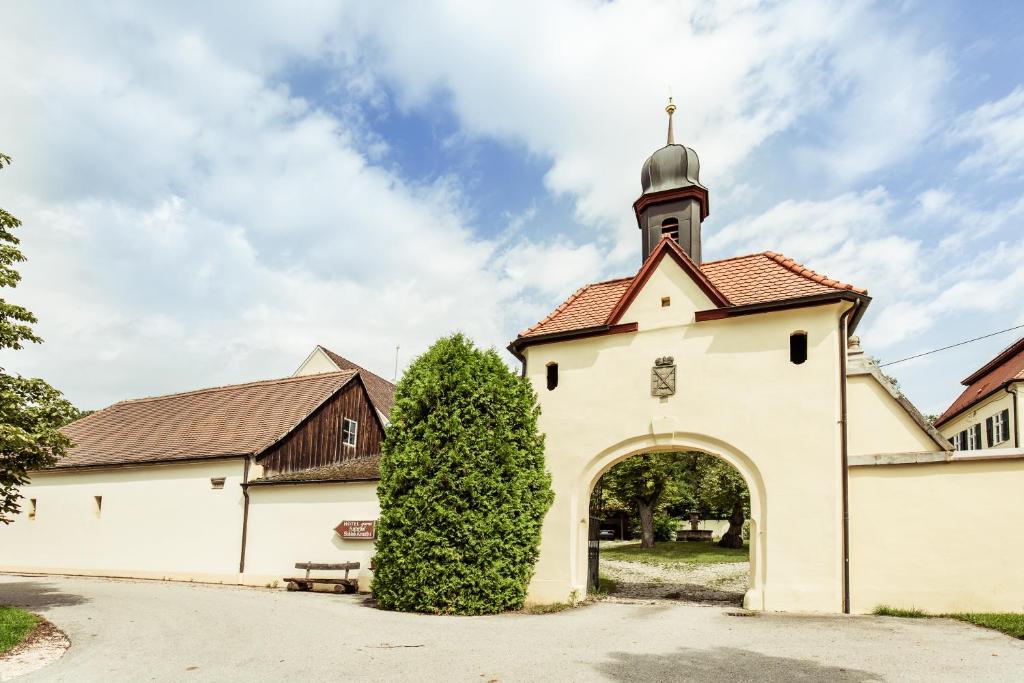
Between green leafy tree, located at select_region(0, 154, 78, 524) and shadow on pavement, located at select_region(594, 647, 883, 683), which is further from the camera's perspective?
green leafy tree, located at select_region(0, 154, 78, 524)

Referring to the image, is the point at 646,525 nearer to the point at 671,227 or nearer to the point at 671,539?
the point at 671,539

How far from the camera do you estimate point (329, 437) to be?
2348 cm

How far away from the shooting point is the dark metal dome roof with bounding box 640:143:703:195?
56.8 ft

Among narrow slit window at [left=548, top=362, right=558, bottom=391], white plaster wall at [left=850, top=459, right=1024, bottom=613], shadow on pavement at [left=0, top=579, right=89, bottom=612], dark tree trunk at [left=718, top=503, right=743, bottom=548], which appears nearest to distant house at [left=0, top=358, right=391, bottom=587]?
shadow on pavement at [left=0, top=579, right=89, bottom=612]

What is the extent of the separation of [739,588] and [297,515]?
11727 millimetres

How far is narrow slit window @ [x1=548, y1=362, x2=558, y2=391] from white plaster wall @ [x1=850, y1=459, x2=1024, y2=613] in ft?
20.6

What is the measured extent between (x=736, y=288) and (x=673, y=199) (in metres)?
3.41

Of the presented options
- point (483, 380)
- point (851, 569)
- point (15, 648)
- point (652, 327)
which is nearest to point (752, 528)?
point (851, 569)

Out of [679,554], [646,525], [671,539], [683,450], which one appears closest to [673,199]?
[683,450]

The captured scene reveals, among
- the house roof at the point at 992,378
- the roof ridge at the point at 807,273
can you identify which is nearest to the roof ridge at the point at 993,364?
the house roof at the point at 992,378

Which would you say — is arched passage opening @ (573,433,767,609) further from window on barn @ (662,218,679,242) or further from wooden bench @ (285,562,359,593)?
wooden bench @ (285,562,359,593)

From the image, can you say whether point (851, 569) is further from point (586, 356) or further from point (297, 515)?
point (297, 515)

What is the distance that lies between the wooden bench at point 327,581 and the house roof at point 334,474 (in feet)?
6.88

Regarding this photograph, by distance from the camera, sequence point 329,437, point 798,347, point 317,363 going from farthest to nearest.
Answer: point 317,363 → point 329,437 → point 798,347
